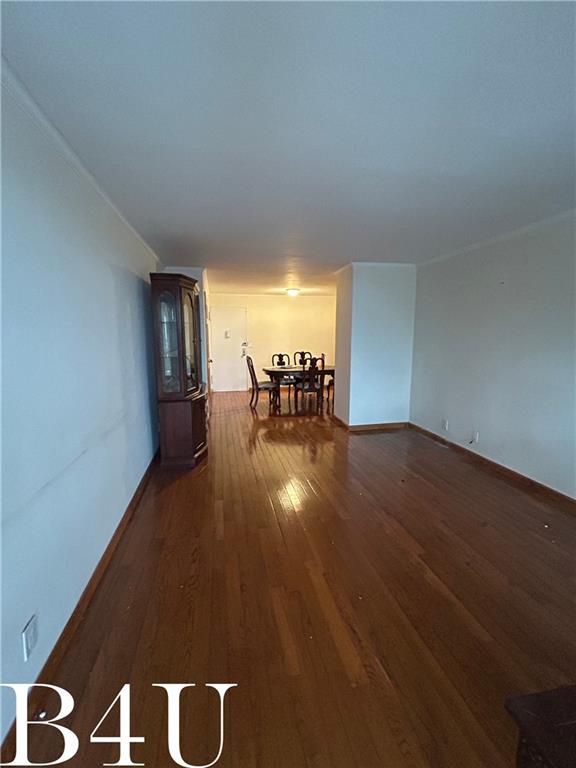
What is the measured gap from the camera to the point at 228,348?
7.88m

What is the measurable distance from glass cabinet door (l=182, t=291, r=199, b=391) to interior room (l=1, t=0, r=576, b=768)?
131 millimetres

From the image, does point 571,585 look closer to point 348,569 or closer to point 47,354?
point 348,569

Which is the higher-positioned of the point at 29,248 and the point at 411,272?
the point at 411,272

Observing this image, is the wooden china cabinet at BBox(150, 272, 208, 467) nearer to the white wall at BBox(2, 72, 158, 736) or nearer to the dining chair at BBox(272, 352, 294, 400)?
the white wall at BBox(2, 72, 158, 736)

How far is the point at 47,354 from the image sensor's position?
1.44 metres

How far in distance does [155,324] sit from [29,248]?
2.01 meters

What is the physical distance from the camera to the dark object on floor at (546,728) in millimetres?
682

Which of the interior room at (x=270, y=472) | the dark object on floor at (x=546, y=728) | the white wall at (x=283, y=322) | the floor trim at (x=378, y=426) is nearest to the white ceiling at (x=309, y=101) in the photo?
the interior room at (x=270, y=472)

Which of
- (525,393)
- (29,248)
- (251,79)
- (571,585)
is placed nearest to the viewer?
(251,79)

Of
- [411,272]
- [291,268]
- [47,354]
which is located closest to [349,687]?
[47,354]

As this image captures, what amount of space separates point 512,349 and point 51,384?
379 centimetres

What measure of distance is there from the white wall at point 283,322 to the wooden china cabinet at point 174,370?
446 centimetres

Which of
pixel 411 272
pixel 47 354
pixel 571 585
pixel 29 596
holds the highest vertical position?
pixel 411 272

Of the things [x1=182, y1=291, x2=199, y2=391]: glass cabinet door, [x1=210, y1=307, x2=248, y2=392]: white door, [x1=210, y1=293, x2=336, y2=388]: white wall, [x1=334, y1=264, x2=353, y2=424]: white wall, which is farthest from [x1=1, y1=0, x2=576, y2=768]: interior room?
[x1=210, y1=293, x2=336, y2=388]: white wall
